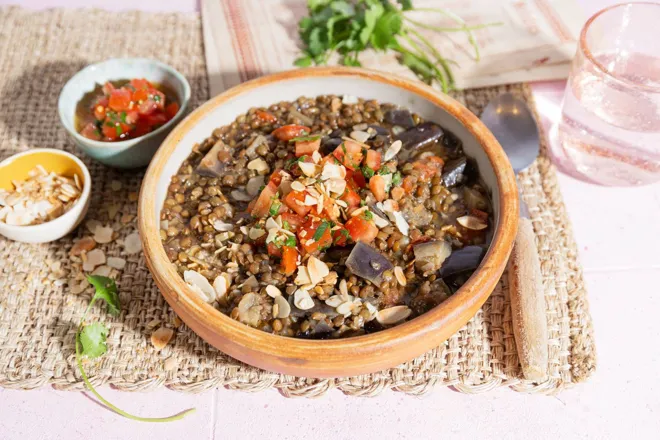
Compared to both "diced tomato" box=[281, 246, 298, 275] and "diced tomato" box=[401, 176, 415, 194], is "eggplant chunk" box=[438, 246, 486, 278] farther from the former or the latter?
"diced tomato" box=[281, 246, 298, 275]

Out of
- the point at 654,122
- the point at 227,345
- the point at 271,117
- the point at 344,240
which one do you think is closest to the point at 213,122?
the point at 271,117

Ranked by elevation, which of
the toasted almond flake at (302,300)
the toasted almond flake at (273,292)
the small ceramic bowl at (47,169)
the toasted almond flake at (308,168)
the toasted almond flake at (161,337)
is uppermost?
the toasted almond flake at (308,168)

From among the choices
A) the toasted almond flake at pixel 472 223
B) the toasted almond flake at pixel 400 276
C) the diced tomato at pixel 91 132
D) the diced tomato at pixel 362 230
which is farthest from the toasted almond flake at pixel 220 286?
the diced tomato at pixel 91 132

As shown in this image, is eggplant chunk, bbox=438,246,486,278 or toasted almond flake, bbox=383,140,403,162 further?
toasted almond flake, bbox=383,140,403,162

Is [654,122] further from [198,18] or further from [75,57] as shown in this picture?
[75,57]

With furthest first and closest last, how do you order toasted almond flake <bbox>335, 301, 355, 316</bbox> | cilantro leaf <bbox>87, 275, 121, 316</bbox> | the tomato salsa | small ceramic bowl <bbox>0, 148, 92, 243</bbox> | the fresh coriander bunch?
the fresh coriander bunch → the tomato salsa → small ceramic bowl <bbox>0, 148, 92, 243</bbox> → cilantro leaf <bbox>87, 275, 121, 316</bbox> → toasted almond flake <bbox>335, 301, 355, 316</bbox>

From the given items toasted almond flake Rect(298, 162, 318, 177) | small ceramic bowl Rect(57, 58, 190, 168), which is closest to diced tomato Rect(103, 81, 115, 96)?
small ceramic bowl Rect(57, 58, 190, 168)

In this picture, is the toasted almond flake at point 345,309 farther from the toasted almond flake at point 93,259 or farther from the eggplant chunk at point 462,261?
the toasted almond flake at point 93,259

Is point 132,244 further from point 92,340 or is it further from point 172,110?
point 172,110
